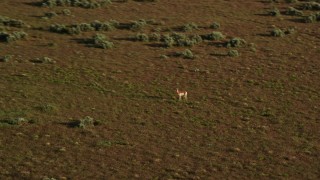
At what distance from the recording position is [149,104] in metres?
31.2

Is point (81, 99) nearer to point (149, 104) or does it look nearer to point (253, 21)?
point (149, 104)

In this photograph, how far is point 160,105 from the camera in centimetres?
3112

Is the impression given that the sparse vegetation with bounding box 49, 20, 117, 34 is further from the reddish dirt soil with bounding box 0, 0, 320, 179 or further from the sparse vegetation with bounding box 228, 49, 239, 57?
the sparse vegetation with bounding box 228, 49, 239, 57

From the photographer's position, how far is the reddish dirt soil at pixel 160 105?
79.3 ft

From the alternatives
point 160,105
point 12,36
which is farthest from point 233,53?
point 12,36

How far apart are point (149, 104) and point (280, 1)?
29.3 m

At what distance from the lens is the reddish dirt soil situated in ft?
79.3

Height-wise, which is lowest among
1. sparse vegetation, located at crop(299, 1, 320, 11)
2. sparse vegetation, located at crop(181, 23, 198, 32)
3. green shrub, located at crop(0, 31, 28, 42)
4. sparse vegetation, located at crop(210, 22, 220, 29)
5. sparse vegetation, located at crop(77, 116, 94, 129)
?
sparse vegetation, located at crop(77, 116, 94, 129)

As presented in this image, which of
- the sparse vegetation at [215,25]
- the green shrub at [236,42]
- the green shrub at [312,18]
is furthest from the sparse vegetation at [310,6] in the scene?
the green shrub at [236,42]

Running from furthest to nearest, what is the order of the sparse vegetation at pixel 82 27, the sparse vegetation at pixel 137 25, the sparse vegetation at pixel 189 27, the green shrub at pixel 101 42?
the sparse vegetation at pixel 189 27
the sparse vegetation at pixel 137 25
the sparse vegetation at pixel 82 27
the green shrub at pixel 101 42

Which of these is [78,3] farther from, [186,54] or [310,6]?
[310,6]

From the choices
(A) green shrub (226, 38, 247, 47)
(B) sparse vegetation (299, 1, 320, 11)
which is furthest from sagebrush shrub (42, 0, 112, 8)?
(B) sparse vegetation (299, 1, 320, 11)

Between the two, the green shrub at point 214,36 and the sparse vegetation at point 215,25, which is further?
the sparse vegetation at point 215,25

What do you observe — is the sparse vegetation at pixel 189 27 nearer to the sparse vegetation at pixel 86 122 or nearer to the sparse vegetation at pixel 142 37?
the sparse vegetation at pixel 142 37
